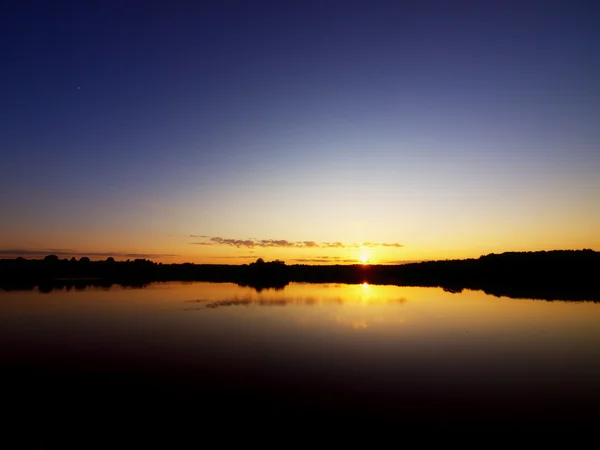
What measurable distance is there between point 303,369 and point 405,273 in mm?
127831

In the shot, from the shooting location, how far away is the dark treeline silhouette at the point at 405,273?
280ft

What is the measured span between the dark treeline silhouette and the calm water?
122 feet

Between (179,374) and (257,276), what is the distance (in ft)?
310

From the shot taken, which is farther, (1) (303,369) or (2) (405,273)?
(2) (405,273)

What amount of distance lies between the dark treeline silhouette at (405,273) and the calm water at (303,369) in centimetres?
3704

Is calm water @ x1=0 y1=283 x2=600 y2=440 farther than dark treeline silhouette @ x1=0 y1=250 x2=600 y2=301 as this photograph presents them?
No

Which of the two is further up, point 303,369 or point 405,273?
point 405,273

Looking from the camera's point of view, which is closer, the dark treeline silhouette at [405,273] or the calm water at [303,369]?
the calm water at [303,369]

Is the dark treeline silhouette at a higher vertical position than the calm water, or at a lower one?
higher

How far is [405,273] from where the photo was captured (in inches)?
5659

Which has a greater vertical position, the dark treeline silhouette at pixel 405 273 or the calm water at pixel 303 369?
the dark treeline silhouette at pixel 405 273

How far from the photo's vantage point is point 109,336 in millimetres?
31453

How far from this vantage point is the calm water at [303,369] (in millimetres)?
15742

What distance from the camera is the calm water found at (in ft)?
51.6
